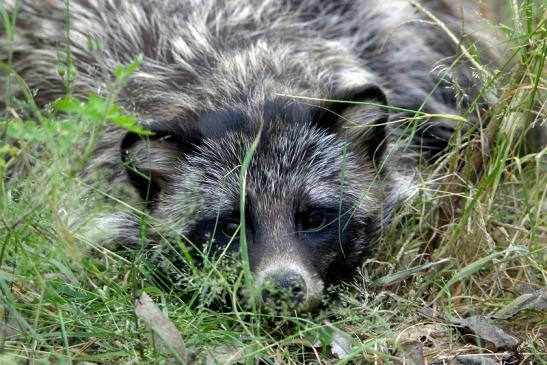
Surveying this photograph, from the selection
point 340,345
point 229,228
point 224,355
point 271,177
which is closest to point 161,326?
point 224,355

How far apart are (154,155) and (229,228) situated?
0.55 metres

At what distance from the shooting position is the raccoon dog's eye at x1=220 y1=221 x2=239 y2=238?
4.63m

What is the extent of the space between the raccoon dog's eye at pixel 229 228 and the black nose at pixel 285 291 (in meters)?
0.56

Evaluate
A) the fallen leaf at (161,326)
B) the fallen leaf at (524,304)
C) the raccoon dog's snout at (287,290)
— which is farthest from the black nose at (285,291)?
the fallen leaf at (524,304)

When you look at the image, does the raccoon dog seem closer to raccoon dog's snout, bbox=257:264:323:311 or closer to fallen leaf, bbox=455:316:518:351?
raccoon dog's snout, bbox=257:264:323:311

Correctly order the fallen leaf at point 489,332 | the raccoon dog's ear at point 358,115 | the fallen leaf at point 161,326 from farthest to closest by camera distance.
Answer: the raccoon dog's ear at point 358,115 < the fallen leaf at point 489,332 < the fallen leaf at point 161,326

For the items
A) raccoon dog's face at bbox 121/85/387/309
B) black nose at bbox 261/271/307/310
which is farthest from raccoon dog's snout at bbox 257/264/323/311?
raccoon dog's face at bbox 121/85/387/309

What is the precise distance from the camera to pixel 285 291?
4.01m

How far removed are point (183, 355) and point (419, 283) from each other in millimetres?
1424

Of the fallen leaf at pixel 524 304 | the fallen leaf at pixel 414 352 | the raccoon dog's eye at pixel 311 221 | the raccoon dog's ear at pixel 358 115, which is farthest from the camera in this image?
the raccoon dog's ear at pixel 358 115

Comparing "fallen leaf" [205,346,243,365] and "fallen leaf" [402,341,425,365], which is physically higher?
"fallen leaf" [205,346,243,365]

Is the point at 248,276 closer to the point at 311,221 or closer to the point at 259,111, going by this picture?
the point at 311,221

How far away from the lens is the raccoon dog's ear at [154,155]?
4559 mm

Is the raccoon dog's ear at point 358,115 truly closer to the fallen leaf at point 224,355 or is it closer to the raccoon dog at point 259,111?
the raccoon dog at point 259,111
